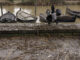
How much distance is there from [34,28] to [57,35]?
0.86 m

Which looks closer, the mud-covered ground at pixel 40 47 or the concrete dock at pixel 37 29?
the mud-covered ground at pixel 40 47

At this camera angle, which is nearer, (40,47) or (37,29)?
(40,47)

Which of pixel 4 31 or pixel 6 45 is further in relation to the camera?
pixel 4 31

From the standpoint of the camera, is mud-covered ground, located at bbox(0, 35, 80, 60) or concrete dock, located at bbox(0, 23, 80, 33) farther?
concrete dock, located at bbox(0, 23, 80, 33)

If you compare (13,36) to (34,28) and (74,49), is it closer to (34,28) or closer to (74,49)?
(34,28)

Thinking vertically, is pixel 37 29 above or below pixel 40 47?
above

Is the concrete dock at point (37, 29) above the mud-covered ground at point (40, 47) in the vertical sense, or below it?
above

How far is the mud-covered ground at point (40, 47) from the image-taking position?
3.85m

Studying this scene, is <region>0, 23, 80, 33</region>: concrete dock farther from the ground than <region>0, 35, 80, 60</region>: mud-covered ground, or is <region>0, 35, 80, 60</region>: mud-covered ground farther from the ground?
<region>0, 23, 80, 33</region>: concrete dock

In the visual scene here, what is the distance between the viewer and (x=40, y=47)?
14.1ft

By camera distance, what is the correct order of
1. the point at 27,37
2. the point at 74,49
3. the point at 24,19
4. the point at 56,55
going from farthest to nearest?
the point at 24,19, the point at 27,37, the point at 74,49, the point at 56,55

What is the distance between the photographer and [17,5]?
53.0 ft

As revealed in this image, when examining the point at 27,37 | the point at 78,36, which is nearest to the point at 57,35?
the point at 78,36

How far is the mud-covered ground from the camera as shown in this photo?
12.6 feet
